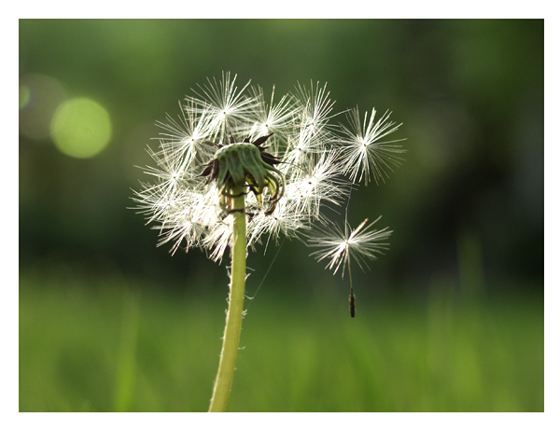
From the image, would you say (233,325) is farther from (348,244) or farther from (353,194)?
(353,194)

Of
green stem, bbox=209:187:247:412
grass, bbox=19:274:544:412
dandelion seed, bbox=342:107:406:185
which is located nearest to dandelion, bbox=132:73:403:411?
dandelion seed, bbox=342:107:406:185

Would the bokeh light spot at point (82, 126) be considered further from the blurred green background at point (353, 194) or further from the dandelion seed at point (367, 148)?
the dandelion seed at point (367, 148)

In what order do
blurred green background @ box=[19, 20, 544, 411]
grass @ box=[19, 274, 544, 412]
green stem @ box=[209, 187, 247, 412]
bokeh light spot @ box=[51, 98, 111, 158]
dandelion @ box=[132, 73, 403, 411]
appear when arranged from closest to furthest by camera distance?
green stem @ box=[209, 187, 247, 412] → dandelion @ box=[132, 73, 403, 411] → grass @ box=[19, 274, 544, 412] → blurred green background @ box=[19, 20, 544, 411] → bokeh light spot @ box=[51, 98, 111, 158]

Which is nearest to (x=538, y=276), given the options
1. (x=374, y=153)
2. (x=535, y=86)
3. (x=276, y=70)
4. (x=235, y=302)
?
(x=535, y=86)

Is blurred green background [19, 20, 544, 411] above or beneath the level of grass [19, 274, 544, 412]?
above

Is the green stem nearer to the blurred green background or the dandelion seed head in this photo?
the dandelion seed head

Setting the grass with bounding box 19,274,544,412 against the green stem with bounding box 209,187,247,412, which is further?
the grass with bounding box 19,274,544,412

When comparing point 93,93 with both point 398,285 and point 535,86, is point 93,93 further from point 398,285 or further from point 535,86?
point 535,86
